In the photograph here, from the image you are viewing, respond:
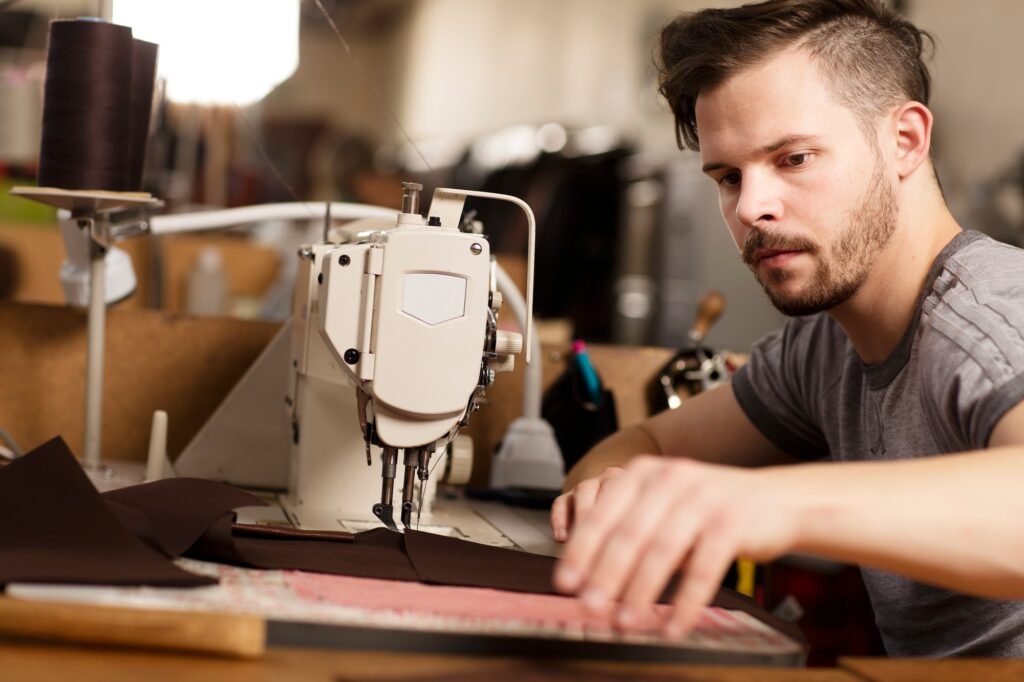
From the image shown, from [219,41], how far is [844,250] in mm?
1651

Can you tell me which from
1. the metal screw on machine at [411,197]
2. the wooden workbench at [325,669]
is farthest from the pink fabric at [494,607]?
the metal screw on machine at [411,197]

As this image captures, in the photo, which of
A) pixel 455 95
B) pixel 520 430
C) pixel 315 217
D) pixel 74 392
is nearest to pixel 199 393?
pixel 74 392

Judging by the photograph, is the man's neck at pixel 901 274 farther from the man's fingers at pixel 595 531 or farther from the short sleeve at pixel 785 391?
the man's fingers at pixel 595 531

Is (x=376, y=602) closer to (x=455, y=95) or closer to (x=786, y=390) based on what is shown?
(x=786, y=390)

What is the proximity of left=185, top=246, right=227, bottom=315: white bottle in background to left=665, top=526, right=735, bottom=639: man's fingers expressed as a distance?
288 cm

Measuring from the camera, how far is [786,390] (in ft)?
5.46

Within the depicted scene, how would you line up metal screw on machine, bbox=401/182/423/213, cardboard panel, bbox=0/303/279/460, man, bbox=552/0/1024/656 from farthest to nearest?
cardboard panel, bbox=0/303/279/460, metal screw on machine, bbox=401/182/423/213, man, bbox=552/0/1024/656

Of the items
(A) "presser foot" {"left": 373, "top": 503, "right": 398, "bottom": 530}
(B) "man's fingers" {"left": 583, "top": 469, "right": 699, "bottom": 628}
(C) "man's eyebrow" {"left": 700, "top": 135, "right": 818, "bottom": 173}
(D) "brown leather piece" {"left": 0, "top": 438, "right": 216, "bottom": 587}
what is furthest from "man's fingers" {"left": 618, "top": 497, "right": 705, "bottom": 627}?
(C) "man's eyebrow" {"left": 700, "top": 135, "right": 818, "bottom": 173}

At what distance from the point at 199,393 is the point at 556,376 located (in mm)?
577

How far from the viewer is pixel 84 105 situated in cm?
151

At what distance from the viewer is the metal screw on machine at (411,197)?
129 centimetres

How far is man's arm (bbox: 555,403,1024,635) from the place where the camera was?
0.79m

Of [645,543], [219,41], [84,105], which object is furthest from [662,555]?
[219,41]

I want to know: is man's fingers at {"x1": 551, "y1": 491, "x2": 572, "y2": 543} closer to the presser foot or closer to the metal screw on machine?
the presser foot
